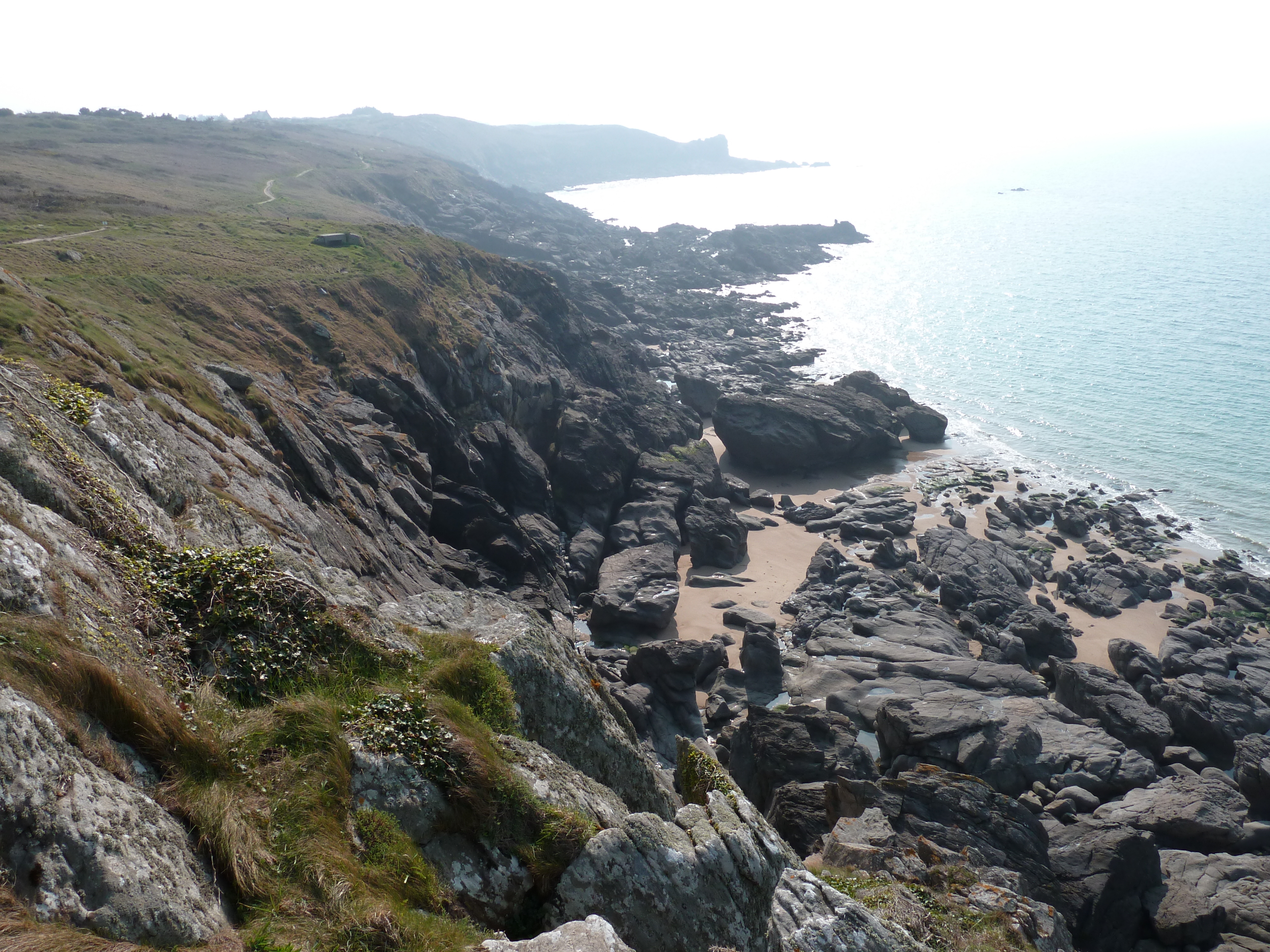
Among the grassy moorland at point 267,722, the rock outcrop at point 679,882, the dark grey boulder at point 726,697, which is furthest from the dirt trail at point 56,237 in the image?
the rock outcrop at point 679,882

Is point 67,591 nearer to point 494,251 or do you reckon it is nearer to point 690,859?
point 690,859

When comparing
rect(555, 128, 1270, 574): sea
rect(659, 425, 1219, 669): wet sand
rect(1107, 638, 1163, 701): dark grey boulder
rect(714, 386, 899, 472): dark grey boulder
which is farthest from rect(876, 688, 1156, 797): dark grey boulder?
A: rect(714, 386, 899, 472): dark grey boulder

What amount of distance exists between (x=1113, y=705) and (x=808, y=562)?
17.4 metres

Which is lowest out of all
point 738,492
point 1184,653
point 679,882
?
point 1184,653

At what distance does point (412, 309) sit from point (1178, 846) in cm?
4728

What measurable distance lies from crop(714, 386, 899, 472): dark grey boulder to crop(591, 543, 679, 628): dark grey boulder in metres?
19.5

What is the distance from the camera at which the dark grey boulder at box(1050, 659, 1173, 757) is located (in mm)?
27172

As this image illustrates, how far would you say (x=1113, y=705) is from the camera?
28.2 metres

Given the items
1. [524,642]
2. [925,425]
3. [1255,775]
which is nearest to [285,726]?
[524,642]

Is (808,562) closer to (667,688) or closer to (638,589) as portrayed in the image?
(638,589)

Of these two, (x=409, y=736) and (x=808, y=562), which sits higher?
(x=409, y=736)

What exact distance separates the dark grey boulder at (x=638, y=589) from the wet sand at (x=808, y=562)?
1.07 metres

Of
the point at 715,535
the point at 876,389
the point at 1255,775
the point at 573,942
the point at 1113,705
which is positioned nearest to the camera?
the point at 573,942

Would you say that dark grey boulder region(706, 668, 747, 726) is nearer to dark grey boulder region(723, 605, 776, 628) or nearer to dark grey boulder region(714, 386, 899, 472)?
dark grey boulder region(723, 605, 776, 628)
